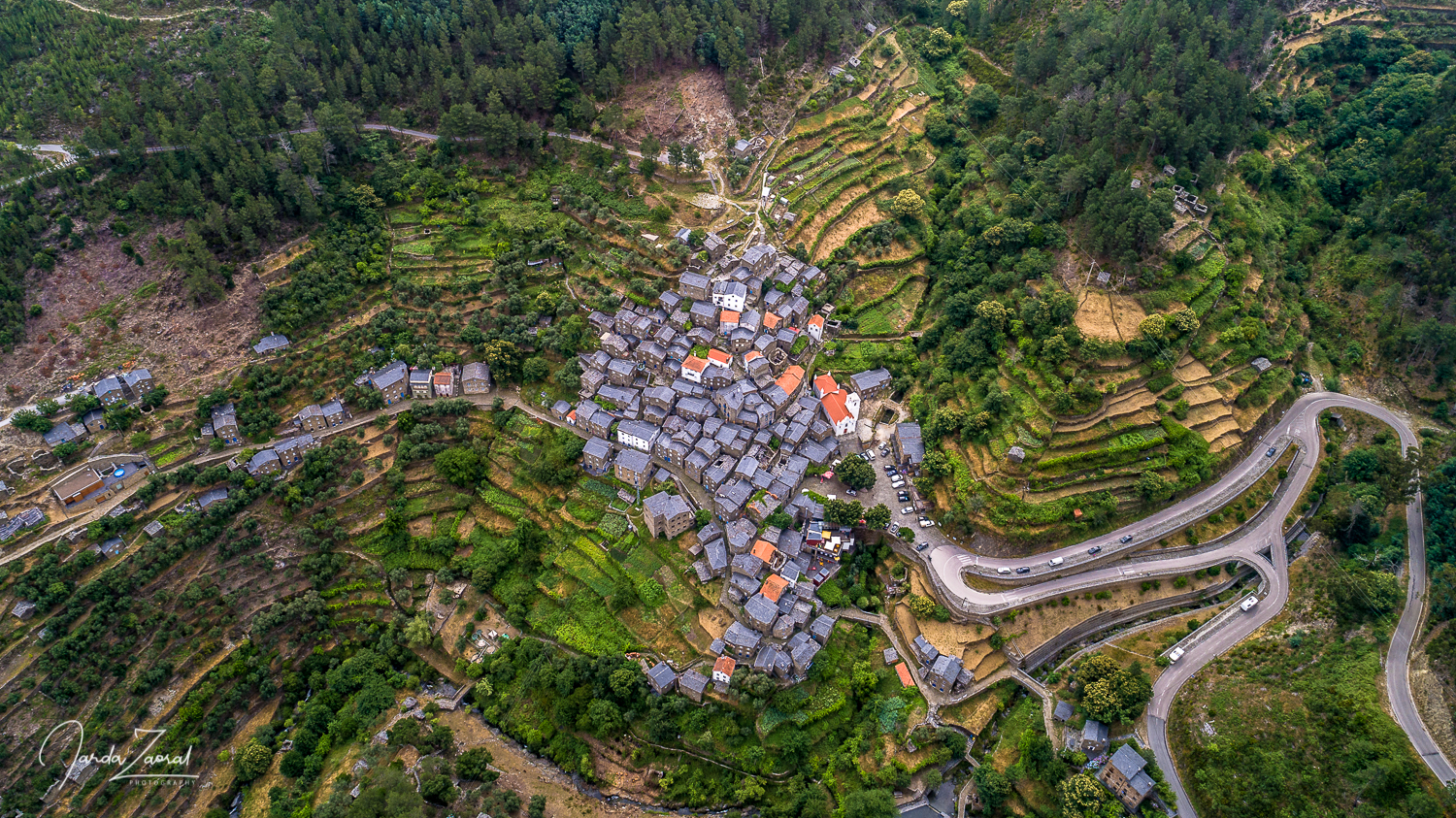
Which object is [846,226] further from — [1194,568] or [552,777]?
[552,777]

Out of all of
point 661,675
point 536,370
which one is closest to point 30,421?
point 536,370

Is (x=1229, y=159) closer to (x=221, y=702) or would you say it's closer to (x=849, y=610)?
(x=849, y=610)

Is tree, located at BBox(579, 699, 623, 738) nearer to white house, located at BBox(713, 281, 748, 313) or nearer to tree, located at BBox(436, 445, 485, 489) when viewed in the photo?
tree, located at BBox(436, 445, 485, 489)

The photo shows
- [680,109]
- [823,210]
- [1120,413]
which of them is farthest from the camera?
[680,109]

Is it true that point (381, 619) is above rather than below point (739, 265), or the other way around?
below

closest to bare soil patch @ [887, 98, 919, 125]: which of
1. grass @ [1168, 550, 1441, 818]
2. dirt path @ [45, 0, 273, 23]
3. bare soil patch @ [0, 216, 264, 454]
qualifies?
grass @ [1168, 550, 1441, 818]

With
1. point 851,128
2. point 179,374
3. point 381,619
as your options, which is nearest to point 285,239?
point 179,374

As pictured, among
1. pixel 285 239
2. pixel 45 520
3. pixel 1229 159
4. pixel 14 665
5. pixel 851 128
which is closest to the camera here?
pixel 14 665

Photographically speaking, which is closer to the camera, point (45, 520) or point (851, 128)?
point (45, 520)
